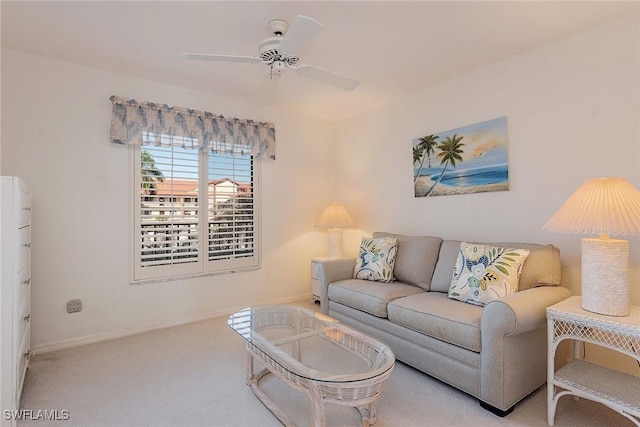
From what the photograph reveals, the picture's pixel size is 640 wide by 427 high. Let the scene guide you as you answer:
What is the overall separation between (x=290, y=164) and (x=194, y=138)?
1.25 metres

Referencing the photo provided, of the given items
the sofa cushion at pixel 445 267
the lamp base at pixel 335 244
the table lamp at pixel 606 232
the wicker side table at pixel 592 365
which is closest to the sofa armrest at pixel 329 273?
the lamp base at pixel 335 244

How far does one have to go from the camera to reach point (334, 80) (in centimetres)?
234

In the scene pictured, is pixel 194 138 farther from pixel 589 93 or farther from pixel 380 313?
pixel 589 93

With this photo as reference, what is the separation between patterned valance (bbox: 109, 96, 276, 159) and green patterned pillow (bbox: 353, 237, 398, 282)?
1.67 meters

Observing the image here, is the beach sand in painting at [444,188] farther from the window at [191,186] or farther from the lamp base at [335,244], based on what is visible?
the window at [191,186]

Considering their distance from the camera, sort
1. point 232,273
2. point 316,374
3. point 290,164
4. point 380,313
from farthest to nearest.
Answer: point 290,164
point 232,273
point 380,313
point 316,374

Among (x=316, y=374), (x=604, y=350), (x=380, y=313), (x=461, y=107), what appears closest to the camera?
(x=316, y=374)

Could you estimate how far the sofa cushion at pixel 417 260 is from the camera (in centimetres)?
291

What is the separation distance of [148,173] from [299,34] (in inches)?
89.4

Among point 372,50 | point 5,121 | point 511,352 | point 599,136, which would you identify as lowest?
point 511,352

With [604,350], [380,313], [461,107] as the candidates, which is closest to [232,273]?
[380,313]

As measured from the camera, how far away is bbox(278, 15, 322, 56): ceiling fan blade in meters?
1.59

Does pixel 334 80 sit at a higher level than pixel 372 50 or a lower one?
lower

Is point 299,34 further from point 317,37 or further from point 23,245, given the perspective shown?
point 23,245
